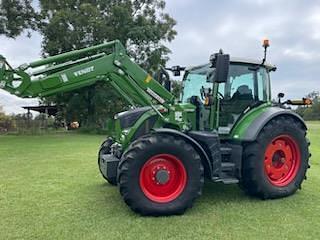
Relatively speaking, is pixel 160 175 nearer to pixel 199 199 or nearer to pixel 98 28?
pixel 199 199

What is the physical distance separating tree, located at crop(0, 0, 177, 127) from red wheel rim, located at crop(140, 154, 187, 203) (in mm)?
16706

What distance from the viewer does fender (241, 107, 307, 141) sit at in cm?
571

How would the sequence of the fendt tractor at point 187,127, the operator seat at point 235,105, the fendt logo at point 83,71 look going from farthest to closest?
the operator seat at point 235,105
the fendt logo at point 83,71
the fendt tractor at point 187,127

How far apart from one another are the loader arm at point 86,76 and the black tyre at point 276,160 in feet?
4.85

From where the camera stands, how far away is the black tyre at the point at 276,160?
18.7 ft

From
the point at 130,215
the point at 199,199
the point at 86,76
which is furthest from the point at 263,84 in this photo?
the point at 130,215

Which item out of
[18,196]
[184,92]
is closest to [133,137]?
[184,92]

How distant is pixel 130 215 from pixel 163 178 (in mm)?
630

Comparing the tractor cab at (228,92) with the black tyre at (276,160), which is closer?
the black tyre at (276,160)

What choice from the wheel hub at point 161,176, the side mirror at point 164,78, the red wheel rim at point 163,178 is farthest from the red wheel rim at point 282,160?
the side mirror at point 164,78

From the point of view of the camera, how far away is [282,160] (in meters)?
6.14

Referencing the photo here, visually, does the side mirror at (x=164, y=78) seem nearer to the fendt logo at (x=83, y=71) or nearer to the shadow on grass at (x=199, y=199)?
the fendt logo at (x=83, y=71)

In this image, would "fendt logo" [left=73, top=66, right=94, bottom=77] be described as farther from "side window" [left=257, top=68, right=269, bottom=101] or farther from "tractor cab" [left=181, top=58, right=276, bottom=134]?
"side window" [left=257, top=68, right=269, bottom=101]

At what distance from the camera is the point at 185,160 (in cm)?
514
